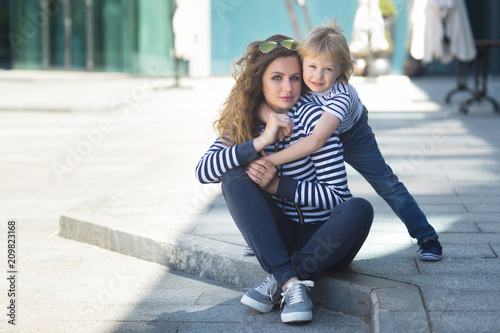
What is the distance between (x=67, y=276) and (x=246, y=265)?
3.47 feet

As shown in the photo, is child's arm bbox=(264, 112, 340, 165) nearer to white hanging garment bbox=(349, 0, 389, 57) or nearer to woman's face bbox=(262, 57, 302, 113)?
woman's face bbox=(262, 57, 302, 113)

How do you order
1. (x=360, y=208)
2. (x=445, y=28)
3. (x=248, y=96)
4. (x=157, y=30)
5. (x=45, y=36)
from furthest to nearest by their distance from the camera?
1. (x=45, y=36)
2. (x=157, y=30)
3. (x=445, y=28)
4. (x=248, y=96)
5. (x=360, y=208)

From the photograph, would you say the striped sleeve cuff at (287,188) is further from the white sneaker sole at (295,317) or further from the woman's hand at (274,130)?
the white sneaker sole at (295,317)

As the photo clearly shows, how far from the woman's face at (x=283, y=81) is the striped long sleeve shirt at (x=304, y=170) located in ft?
0.25

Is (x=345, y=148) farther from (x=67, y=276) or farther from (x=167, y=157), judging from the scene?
(x=167, y=157)

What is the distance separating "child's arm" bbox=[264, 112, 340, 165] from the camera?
343cm

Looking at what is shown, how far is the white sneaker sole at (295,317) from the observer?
129 inches

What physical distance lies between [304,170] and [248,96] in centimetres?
44

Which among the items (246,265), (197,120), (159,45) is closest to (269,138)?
(246,265)

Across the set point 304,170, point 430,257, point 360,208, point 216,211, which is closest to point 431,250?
point 430,257

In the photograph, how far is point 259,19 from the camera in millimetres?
24609

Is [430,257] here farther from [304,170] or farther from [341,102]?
[341,102]

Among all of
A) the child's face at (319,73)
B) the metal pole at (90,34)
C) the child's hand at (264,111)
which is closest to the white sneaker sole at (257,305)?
the child's hand at (264,111)

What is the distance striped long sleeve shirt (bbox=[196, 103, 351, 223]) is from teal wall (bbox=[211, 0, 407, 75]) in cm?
2124
